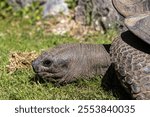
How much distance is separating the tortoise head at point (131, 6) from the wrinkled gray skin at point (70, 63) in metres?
0.41

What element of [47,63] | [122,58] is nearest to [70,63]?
[47,63]

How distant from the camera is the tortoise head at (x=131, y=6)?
4.56 meters

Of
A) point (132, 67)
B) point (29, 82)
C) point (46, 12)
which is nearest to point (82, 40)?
point (46, 12)

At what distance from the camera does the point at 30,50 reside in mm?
6371

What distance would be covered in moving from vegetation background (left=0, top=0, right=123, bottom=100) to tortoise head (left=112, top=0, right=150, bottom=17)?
64 centimetres

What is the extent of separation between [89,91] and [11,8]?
4.57m

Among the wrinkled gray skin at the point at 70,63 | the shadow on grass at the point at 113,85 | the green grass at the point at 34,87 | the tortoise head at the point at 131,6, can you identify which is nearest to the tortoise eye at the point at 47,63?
the wrinkled gray skin at the point at 70,63

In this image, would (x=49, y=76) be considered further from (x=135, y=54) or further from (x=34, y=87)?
(x=135, y=54)

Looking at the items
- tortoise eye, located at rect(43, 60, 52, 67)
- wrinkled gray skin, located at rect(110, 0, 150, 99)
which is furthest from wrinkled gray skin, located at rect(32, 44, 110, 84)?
wrinkled gray skin, located at rect(110, 0, 150, 99)

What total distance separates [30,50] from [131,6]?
6.45 feet

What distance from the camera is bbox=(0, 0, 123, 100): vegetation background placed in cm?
458

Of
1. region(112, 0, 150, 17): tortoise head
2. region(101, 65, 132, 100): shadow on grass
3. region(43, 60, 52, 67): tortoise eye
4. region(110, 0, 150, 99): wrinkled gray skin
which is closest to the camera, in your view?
region(110, 0, 150, 99): wrinkled gray skin

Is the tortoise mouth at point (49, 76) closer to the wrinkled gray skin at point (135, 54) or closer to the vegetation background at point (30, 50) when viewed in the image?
the vegetation background at point (30, 50)

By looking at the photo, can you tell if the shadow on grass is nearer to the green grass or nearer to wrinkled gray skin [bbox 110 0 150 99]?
the green grass
